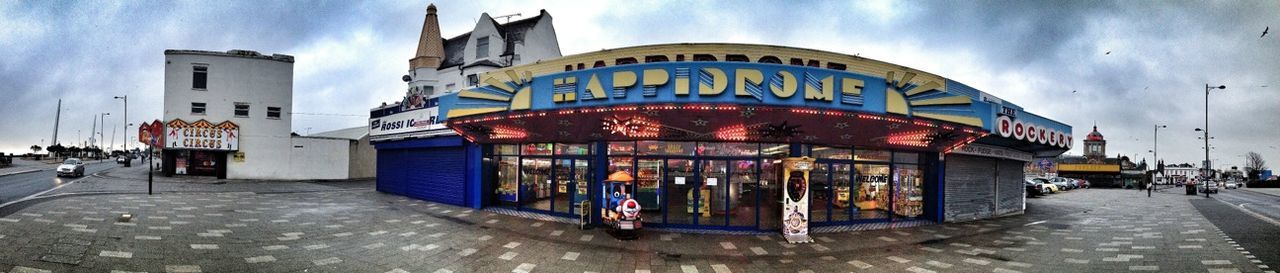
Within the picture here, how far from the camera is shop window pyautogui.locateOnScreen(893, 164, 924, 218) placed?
1353cm

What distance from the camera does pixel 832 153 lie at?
482 inches

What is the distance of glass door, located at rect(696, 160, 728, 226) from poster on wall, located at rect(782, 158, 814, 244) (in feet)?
4.85

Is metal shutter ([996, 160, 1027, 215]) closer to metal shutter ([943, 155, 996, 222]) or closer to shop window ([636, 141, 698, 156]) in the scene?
metal shutter ([943, 155, 996, 222])

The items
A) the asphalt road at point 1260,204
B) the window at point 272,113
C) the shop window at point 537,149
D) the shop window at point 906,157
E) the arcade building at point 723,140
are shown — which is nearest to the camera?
the arcade building at point 723,140

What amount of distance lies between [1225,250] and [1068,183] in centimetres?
3523

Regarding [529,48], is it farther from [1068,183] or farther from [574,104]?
[1068,183]

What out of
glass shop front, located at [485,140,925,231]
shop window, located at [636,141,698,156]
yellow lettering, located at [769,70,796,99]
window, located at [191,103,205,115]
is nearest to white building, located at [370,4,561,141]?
window, located at [191,103,205,115]

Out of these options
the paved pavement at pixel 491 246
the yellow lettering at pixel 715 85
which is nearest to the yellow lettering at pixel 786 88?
the yellow lettering at pixel 715 85

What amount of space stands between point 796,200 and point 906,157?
212 inches

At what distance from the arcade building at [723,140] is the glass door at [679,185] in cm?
4

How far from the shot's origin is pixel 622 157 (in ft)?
39.4

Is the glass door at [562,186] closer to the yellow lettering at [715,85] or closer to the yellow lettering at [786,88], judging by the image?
the yellow lettering at [715,85]

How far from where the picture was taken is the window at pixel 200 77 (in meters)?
27.8

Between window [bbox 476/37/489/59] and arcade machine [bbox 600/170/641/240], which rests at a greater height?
window [bbox 476/37/489/59]
